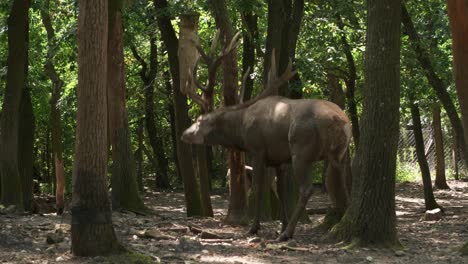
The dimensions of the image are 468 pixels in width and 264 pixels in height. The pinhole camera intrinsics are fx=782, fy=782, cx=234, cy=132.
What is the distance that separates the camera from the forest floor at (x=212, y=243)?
29.8 ft

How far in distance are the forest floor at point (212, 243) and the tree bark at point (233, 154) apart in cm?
32

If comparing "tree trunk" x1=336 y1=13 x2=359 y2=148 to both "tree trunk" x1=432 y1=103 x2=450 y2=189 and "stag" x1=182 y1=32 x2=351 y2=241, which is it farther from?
"stag" x1=182 y1=32 x2=351 y2=241

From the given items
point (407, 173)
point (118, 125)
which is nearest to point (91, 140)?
point (118, 125)

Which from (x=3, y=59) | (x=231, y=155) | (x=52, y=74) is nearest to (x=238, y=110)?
(x=231, y=155)

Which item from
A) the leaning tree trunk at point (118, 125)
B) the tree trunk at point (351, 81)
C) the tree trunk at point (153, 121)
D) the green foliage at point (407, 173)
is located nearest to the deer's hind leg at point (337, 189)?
the leaning tree trunk at point (118, 125)

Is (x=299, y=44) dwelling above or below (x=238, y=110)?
above

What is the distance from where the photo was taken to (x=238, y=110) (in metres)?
12.1

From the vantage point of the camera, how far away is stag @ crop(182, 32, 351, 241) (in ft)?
35.7

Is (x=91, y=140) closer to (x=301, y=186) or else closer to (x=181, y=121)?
(x=301, y=186)

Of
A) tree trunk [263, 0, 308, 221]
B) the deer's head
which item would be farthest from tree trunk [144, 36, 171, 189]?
the deer's head

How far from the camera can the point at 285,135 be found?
37.1 ft

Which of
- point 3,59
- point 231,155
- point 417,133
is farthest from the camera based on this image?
point 3,59

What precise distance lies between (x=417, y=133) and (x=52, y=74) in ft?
27.9

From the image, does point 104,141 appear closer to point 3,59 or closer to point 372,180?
point 372,180
